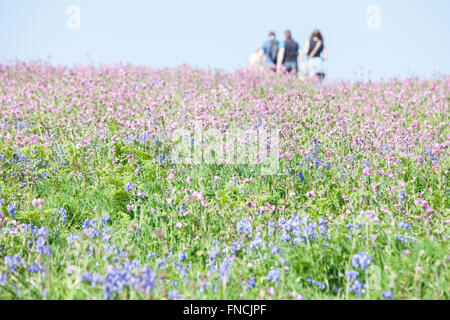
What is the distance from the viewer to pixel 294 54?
1297 centimetres

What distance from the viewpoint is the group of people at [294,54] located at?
488 inches

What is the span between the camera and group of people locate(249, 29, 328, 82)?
488 inches

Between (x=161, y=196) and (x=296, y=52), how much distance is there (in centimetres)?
995

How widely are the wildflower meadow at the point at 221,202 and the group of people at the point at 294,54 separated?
4.73 metres

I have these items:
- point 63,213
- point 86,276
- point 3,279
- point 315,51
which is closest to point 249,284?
point 86,276

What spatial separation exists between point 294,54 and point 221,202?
1000 centimetres

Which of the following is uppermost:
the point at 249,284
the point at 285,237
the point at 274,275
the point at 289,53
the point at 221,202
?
the point at 289,53

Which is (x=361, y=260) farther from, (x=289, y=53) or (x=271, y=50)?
(x=271, y=50)

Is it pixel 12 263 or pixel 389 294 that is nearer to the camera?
pixel 389 294

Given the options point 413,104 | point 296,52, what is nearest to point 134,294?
point 413,104

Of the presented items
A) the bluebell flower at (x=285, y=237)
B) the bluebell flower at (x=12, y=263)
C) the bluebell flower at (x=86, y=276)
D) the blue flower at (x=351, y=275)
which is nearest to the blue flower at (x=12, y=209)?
the bluebell flower at (x=12, y=263)

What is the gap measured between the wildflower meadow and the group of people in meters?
4.73

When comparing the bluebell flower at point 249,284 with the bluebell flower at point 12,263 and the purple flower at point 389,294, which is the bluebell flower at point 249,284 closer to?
the purple flower at point 389,294

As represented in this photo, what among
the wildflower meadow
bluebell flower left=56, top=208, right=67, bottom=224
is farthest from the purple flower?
bluebell flower left=56, top=208, right=67, bottom=224
